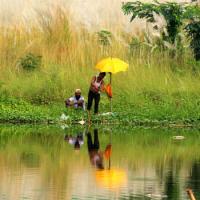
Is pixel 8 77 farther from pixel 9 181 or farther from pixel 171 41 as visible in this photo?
pixel 9 181

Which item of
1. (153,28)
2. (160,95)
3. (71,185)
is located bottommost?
(71,185)

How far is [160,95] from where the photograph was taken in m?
24.7

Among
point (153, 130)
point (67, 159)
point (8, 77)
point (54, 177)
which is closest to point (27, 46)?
point (8, 77)

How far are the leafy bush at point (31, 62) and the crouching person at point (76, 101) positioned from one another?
8.74ft

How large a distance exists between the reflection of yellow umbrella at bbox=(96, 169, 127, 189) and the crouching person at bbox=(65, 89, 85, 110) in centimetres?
757

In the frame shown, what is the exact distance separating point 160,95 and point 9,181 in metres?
10.8

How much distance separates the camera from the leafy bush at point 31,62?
25.7 meters

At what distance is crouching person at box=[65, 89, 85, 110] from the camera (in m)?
23.2

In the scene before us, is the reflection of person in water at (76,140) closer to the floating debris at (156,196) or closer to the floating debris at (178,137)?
the floating debris at (178,137)

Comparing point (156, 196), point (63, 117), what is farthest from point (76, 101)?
point (156, 196)

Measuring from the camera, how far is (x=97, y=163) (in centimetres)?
1653

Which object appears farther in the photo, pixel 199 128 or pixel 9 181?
pixel 199 128

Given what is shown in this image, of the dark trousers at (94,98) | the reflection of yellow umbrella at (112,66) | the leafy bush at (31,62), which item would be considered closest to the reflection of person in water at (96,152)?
the dark trousers at (94,98)

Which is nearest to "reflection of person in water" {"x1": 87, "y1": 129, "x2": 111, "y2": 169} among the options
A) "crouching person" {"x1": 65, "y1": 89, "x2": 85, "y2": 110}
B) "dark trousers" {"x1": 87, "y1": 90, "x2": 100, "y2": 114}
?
"dark trousers" {"x1": 87, "y1": 90, "x2": 100, "y2": 114}
